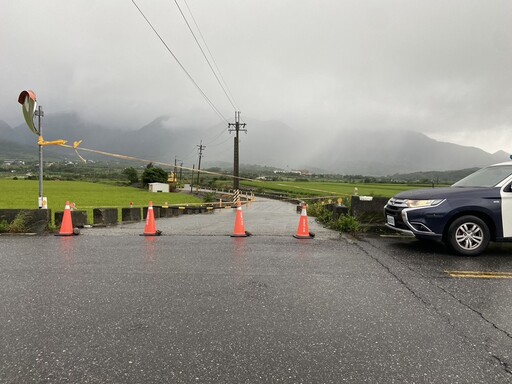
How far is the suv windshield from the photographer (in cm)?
663

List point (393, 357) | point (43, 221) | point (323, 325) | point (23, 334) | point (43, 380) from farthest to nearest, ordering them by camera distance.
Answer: point (43, 221), point (323, 325), point (23, 334), point (393, 357), point (43, 380)

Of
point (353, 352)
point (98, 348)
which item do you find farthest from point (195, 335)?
point (353, 352)

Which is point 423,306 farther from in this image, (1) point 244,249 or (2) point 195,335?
(1) point 244,249

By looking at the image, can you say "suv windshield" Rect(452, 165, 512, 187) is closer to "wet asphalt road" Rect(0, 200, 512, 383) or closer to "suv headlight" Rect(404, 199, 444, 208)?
"suv headlight" Rect(404, 199, 444, 208)

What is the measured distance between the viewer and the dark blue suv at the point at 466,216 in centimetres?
629

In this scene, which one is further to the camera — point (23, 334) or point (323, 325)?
point (323, 325)

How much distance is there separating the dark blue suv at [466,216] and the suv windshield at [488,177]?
0.02 m

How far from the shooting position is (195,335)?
311 cm

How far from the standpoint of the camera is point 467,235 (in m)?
6.33

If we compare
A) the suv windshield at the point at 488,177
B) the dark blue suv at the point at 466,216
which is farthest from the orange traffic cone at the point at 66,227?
the suv windshield at the point at 488,177

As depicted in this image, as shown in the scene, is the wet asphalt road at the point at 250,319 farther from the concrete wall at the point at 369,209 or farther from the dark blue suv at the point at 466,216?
the concrete wall at the point at 369,209

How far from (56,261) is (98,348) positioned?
3.50 meters

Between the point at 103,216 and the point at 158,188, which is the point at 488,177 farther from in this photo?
the point at 158,188

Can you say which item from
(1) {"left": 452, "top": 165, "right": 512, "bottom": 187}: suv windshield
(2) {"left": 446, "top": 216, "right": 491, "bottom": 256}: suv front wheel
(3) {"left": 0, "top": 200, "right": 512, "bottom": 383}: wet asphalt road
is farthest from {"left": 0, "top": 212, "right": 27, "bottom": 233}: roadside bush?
(1) {"left": 452, "top": 165, "right": 512, "bottom": 187}: suv windshield
